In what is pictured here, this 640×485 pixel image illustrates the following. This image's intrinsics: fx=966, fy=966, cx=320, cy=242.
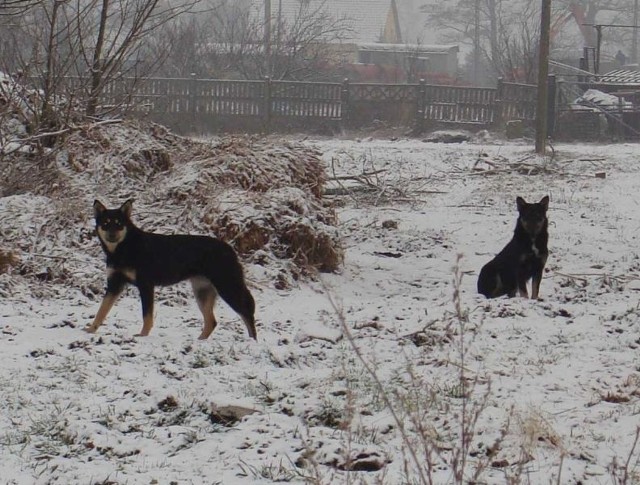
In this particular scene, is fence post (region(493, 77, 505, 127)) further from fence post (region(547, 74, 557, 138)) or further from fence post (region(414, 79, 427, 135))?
fence post (region(414, 79, 427, 135))

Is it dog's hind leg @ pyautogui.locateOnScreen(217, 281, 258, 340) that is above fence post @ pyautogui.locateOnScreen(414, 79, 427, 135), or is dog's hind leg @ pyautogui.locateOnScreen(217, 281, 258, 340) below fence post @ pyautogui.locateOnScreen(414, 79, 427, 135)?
below

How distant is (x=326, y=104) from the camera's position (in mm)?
28609

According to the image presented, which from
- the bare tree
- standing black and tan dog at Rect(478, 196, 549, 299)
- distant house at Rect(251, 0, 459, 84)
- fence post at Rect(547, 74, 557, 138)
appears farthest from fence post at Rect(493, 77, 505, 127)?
standing black and tan dog at Rect(478, 196, 549, 299)

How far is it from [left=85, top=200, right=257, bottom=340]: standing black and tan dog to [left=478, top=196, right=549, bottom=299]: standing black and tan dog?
279 cm

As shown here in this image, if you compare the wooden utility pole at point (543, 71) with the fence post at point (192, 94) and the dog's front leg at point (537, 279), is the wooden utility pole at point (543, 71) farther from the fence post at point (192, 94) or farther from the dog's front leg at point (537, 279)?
the dog's front leg at point (537, 279)

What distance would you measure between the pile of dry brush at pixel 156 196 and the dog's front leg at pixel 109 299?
1.35 metres

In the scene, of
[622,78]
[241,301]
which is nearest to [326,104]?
[622,78]

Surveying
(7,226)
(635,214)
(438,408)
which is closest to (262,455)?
(438,408)

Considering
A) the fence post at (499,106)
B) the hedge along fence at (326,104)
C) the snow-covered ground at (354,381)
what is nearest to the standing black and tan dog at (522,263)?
the snow-covered ground at (354,381)

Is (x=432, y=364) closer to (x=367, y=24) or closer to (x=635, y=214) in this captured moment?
(x=635, y=214)

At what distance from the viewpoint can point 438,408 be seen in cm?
524

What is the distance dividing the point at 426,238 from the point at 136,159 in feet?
11.7

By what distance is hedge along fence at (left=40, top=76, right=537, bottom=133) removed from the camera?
27703mm

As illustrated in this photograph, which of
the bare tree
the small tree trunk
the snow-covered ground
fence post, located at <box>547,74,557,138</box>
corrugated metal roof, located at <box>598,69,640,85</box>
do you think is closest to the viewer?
the snow-covered ground
